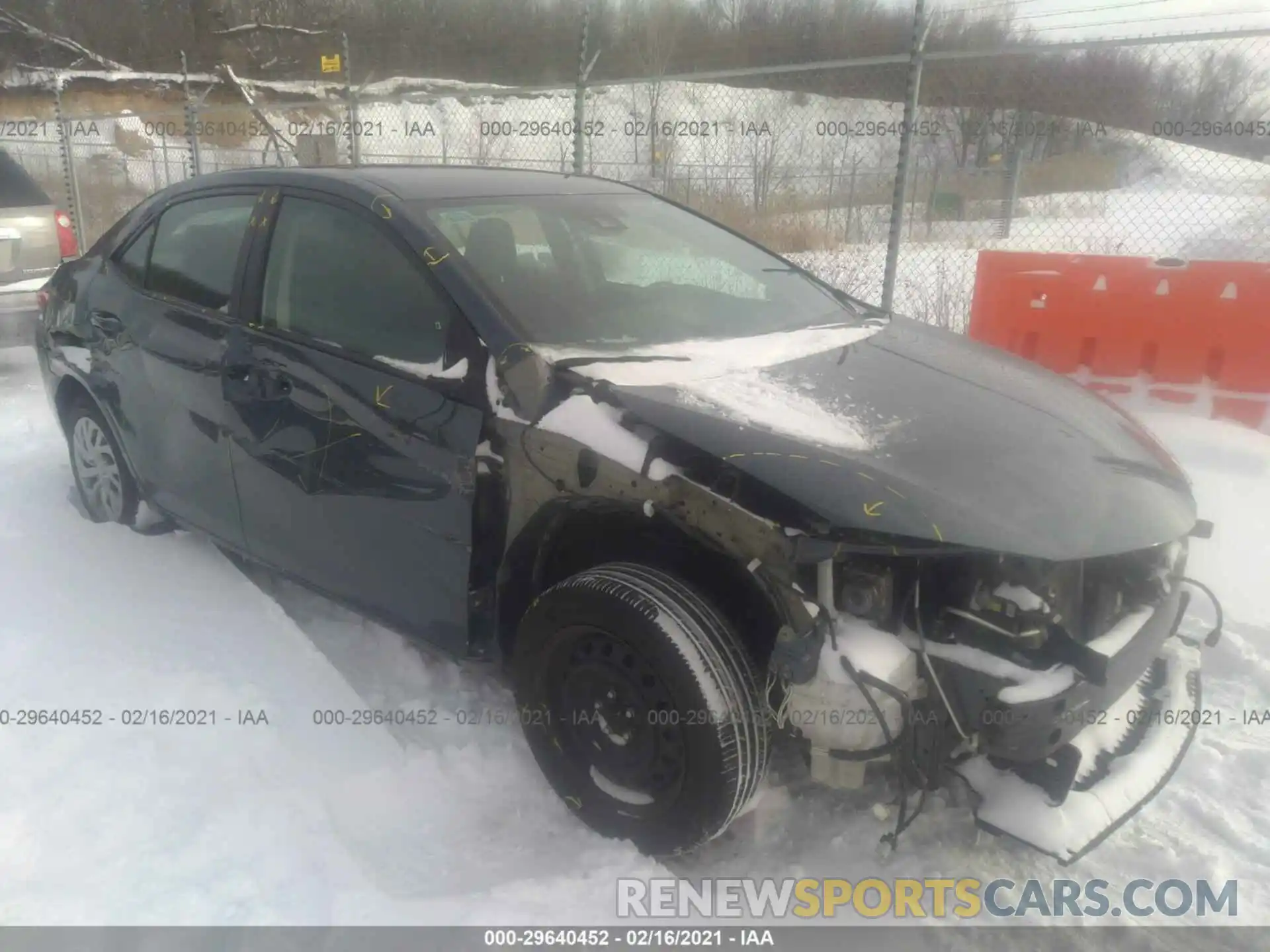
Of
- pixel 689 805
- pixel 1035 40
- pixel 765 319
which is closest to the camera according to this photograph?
pixel 689 805

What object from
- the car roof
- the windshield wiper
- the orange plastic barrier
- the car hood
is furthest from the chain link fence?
the windshield wiper

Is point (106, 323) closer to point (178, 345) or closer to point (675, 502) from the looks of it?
point (178, 345)

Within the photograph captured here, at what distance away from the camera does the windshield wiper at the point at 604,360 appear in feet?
7.54

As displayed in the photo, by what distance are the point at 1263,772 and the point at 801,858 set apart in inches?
56.2

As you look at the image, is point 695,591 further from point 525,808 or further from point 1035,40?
point 1035,40

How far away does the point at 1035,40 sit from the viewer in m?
5.16

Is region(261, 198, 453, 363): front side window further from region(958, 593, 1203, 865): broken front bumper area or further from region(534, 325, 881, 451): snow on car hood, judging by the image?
region(958, 593, 1203, 865): broken front bumper area

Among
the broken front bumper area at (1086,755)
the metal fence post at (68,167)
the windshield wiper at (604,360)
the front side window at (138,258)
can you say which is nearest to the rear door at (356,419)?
the windshield wiper at (604,360)

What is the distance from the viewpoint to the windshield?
2.57 metres

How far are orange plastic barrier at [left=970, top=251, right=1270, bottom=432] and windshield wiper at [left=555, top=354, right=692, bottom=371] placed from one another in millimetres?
3646

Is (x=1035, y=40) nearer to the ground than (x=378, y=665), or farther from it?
farther from it

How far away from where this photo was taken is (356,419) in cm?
256

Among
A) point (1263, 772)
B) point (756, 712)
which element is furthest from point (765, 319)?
point (1263, 772)

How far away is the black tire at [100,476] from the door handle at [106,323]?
0.37 metres
